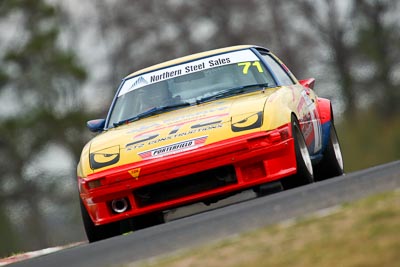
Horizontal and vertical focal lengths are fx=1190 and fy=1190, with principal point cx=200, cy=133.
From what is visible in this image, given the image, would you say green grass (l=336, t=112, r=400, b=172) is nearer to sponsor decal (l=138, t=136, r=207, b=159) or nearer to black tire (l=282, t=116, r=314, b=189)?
black tire (l=282, t=116, r=314, b=189)

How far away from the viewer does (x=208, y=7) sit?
53375mm

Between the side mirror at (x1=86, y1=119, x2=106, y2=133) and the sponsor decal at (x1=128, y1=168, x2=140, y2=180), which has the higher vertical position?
the sponsor decal at (x1=128, y1=168, x2=140, y2=180)

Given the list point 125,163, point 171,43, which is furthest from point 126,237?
point 171,43

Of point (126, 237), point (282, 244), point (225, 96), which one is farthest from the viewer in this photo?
point (225, 96)

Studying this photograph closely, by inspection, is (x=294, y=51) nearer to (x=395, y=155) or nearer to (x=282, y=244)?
(x=395, y=155)

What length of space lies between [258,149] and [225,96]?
129 centimetres

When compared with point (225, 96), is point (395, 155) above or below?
below

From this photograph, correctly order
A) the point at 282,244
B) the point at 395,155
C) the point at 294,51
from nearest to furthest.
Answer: the point at 282,244
the point at 395,155
the point at 294,51

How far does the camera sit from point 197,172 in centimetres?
889

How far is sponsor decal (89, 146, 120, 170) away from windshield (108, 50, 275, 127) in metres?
0.98

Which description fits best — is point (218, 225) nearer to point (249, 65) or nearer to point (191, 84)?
point (191, 84)

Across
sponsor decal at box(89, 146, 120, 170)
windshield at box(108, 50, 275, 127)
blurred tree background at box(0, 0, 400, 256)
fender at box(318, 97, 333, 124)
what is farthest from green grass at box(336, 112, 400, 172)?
sponsor decal at box(89, 146, 120, 170)

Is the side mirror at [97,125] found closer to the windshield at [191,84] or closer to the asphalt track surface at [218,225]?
the windshield at [191,84]

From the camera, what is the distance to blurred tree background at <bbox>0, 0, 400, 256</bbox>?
112 ft
